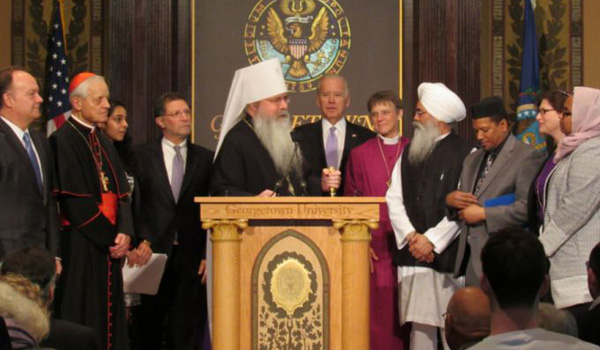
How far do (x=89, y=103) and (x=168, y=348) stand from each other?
1.84m

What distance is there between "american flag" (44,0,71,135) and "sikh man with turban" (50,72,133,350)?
7.38 ft

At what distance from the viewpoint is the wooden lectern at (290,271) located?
248 inches

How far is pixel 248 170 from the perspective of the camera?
7090mm

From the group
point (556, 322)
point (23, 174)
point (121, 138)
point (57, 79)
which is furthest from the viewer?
point (57, 79)

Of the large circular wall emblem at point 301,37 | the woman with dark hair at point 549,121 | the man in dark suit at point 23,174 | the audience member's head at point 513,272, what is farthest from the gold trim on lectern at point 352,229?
the large circular wall emblem at point 301,37

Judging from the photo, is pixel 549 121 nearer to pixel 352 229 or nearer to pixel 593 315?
pixel 352 229

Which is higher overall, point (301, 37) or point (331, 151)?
point (301, 37)

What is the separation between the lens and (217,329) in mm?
6332

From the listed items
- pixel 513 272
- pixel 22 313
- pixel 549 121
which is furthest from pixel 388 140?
pixel 513 272

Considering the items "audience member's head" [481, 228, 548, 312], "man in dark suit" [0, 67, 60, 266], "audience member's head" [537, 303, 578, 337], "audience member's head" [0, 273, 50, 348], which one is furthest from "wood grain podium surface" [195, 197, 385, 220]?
"audience member's head" [481, 228, 548, 312]

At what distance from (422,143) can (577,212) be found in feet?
5.85

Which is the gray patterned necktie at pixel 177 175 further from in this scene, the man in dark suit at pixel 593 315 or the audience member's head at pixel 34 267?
the man in dark suit at pixel 593 315

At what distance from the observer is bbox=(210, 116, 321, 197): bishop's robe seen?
704 centimetres

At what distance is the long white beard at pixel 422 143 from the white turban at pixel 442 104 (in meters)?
0.09
